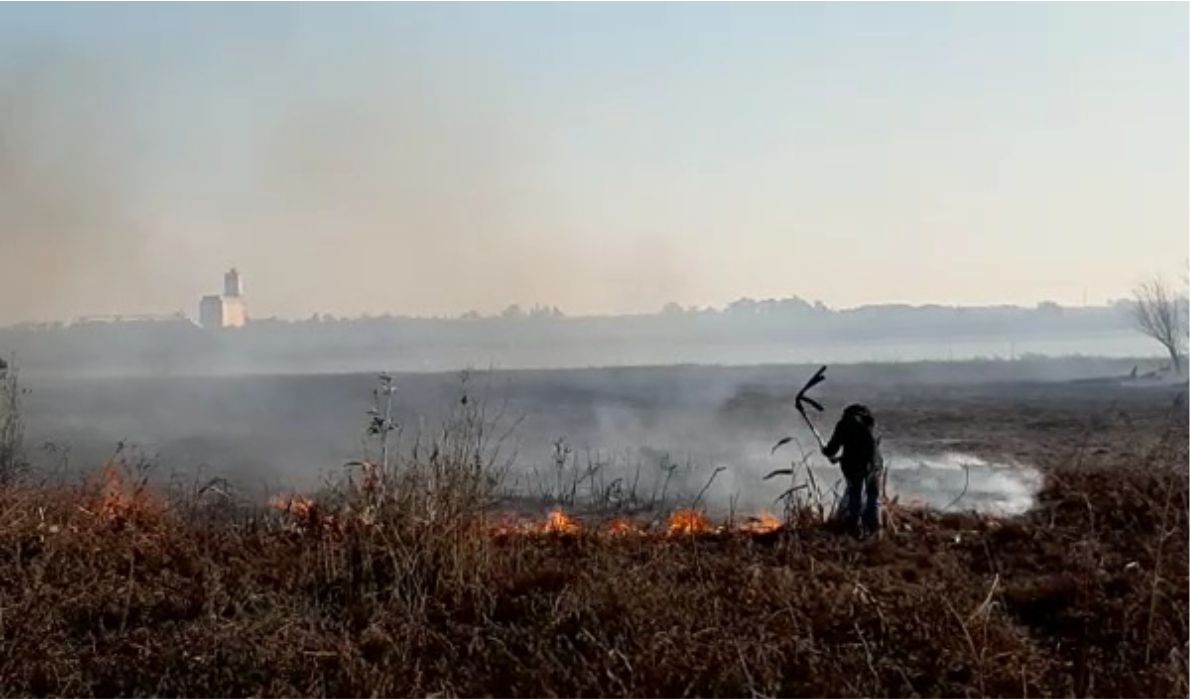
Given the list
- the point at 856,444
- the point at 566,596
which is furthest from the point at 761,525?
the point at 566,596

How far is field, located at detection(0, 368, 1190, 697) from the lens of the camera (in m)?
6.79

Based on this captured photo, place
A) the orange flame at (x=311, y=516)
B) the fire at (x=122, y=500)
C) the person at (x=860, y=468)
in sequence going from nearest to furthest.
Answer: the orange flame at (x=311, y=516) < the person at (x=860, y=468) < the fire at (x=122, y=500)

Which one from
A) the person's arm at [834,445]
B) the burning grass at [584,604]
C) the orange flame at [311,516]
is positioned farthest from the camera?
the person's arm at [834,445]

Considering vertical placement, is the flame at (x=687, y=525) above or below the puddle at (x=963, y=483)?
above

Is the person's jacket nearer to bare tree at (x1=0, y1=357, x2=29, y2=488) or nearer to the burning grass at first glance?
the burning grass

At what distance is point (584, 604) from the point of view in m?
7.57

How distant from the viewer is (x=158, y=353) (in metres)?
42.1

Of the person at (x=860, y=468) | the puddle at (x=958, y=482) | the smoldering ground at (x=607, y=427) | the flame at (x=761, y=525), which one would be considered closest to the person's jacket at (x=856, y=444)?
the person at (x=860, y=468)

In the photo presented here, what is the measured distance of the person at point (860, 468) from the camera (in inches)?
390

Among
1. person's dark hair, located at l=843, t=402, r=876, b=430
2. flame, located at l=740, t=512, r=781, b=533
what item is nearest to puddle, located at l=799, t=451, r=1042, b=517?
flame, located at l=740, t=512, r=781, b=533

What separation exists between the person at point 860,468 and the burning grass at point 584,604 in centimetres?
28

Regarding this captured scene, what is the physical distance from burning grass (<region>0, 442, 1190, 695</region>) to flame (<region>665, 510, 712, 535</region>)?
96 mm

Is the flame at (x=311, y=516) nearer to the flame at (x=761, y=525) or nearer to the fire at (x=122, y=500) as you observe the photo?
the fire at (x=122, y=500)

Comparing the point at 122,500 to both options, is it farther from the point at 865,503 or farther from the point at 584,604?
the point at 865,503
